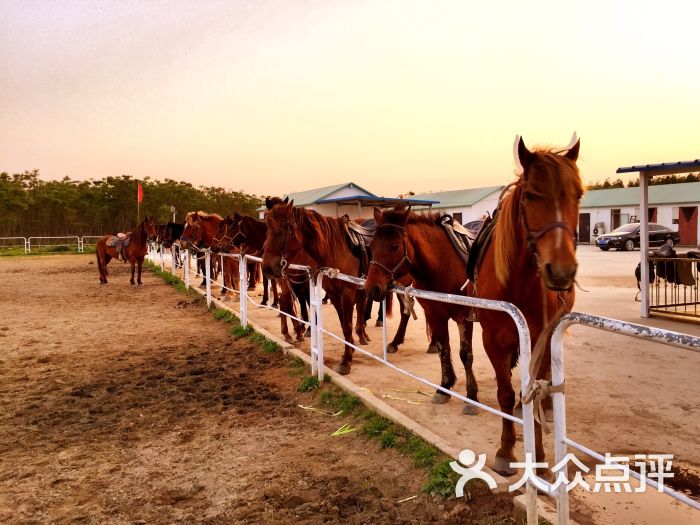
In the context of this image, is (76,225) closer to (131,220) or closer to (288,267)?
(131,220)

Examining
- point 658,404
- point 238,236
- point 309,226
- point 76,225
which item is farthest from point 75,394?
point 76,225

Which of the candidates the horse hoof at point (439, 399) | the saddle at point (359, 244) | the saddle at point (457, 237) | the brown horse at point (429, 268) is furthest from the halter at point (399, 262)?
the saddle at point (359, 244)

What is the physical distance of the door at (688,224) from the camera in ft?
99.3

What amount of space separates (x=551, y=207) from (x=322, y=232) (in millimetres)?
3798

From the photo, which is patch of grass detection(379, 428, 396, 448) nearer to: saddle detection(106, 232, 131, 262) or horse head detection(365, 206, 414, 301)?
horse head detection(365, 206, 414, 301)

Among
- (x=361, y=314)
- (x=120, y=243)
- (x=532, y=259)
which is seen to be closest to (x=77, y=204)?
(x=120, y=243)

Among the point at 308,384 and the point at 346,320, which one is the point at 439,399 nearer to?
the point at 308,384

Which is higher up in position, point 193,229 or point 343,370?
point 193,229

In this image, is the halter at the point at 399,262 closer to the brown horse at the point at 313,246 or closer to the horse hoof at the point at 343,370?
the brown horse at the point at 313,246

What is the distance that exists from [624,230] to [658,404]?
25201mm

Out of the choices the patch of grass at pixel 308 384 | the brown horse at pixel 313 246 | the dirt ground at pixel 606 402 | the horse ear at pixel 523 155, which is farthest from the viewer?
the brown horse at pixel 313 246

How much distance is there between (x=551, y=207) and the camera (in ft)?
7.31

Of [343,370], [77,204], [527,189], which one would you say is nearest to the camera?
[527,189]

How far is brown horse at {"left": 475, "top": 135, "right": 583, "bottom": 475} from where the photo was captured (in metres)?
2.13
